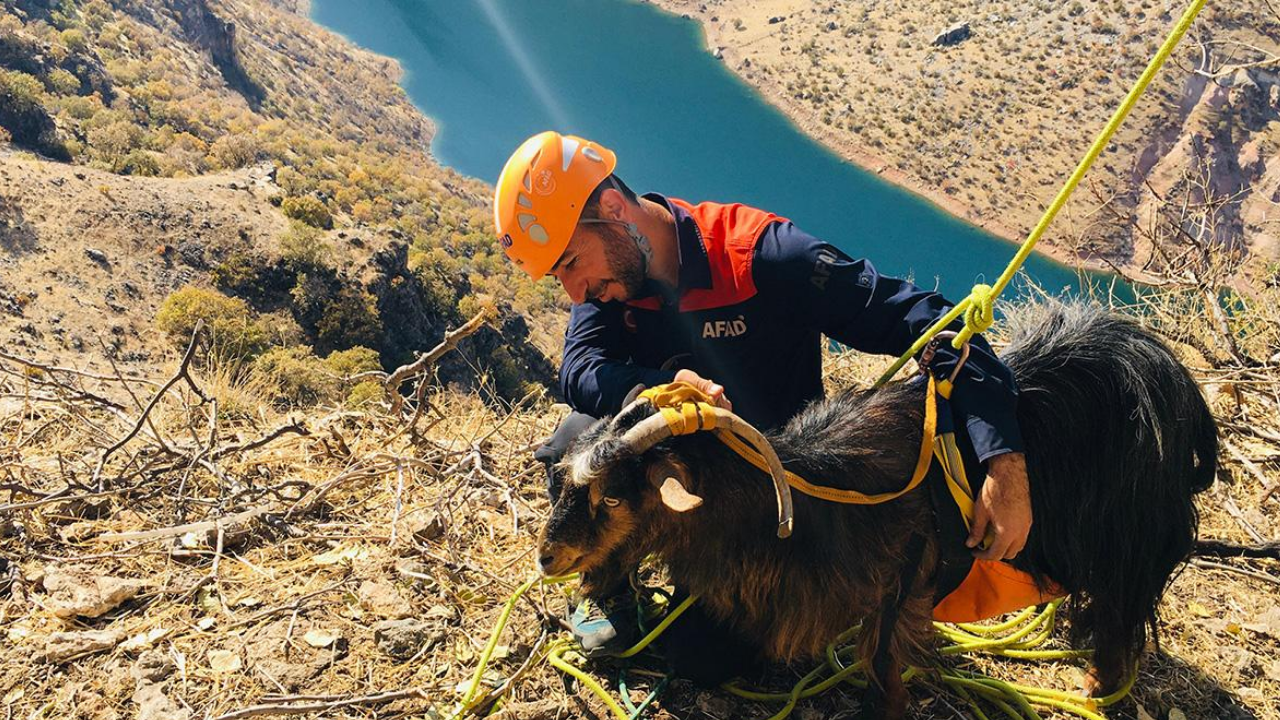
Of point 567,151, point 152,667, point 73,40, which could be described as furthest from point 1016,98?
point 152,667

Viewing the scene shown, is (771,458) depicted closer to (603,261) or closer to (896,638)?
(896,638)

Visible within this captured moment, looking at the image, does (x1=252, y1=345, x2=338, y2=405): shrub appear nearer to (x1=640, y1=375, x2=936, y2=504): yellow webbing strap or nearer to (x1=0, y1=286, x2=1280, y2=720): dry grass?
(x1=0, y1=286, x2=1280, y2=720): dry grass

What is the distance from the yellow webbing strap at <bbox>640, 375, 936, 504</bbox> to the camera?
7.45 ft

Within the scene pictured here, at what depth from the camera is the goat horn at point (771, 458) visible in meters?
2.18

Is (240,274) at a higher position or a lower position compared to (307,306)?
higher

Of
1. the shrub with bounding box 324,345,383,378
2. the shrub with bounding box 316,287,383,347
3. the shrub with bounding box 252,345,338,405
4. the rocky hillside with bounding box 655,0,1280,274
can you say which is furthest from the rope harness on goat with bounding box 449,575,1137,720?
the rocky hillside with bounding box 655,0,1280,274

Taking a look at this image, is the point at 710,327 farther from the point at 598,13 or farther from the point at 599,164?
the point at 598,13

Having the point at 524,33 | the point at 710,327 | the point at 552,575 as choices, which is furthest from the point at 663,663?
the point at 524,33

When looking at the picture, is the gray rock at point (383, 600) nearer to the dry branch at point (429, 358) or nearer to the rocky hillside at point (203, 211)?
the dry branch at point (429, 358)

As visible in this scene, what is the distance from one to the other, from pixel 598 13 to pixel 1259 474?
7664cm

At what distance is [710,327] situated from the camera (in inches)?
120

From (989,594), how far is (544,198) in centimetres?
215

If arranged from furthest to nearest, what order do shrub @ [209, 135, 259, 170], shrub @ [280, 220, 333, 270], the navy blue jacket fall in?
shrub @ [209, 135, 259, 170] → shrub @ [280, 220, 333, 270] → the navy blue jacket

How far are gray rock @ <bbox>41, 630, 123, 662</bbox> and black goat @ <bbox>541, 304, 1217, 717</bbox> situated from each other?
69.8 inches
